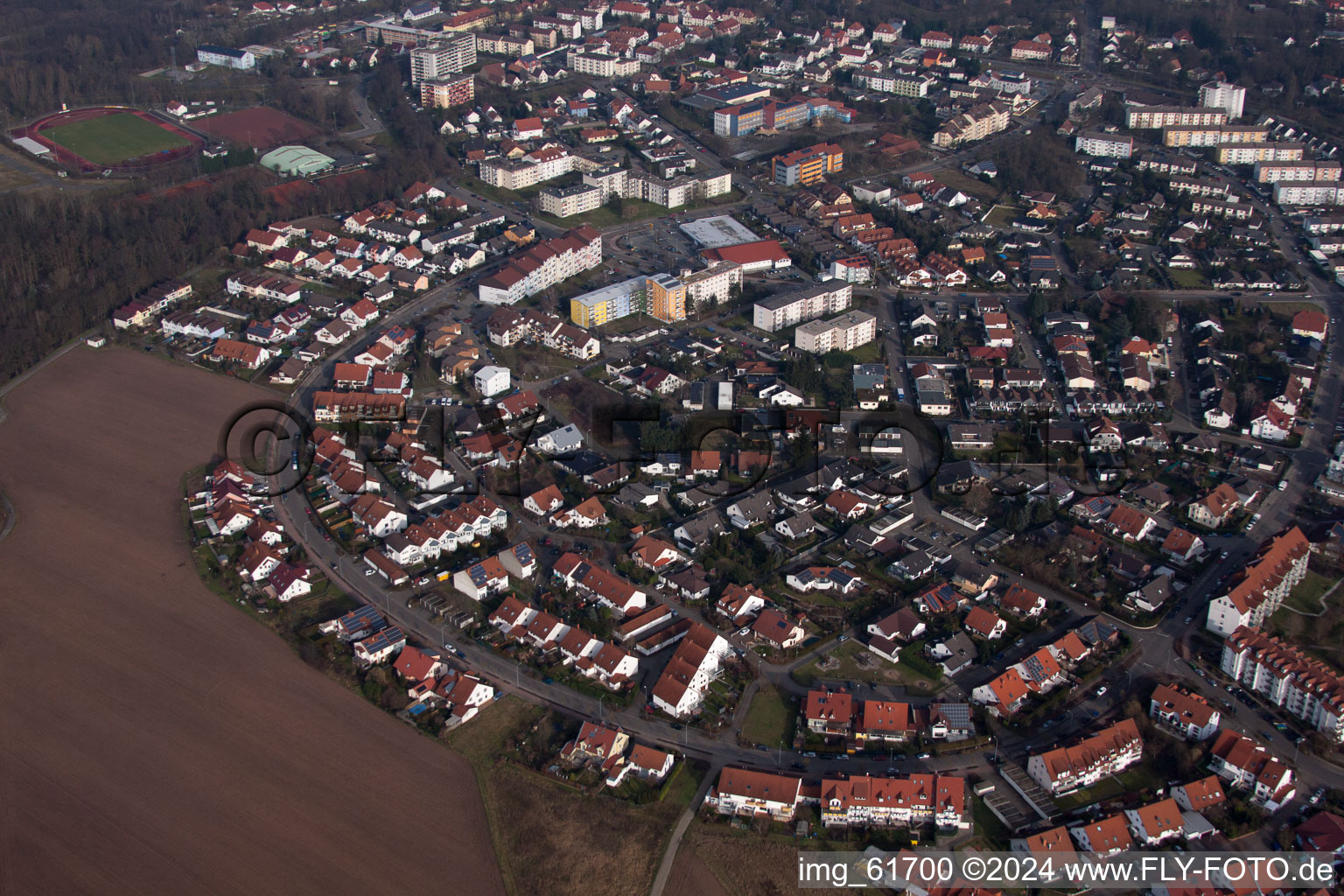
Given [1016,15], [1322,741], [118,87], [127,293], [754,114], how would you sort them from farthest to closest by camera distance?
1. [1016,15]
2. [118,87]
3. [754,114]
4. [127,293]
5. [1322,741]

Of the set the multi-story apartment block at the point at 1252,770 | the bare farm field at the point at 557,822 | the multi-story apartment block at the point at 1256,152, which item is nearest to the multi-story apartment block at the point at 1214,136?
the multi-story apartment block at the point at 1256,152

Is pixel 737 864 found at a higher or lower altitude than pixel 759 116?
lower

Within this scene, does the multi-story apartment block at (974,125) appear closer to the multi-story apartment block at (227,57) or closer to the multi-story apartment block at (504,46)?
the multi-story apartment block at (504,46)

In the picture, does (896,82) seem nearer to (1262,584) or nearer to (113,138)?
(113,138)

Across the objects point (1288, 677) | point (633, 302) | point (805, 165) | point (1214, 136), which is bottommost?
point (1288, 677)

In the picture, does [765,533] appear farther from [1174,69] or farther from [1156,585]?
[1174,69]

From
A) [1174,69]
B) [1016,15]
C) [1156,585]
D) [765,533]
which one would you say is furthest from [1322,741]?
[1016,15]

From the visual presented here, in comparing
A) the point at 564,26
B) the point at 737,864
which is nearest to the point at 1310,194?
the point at 564,26
